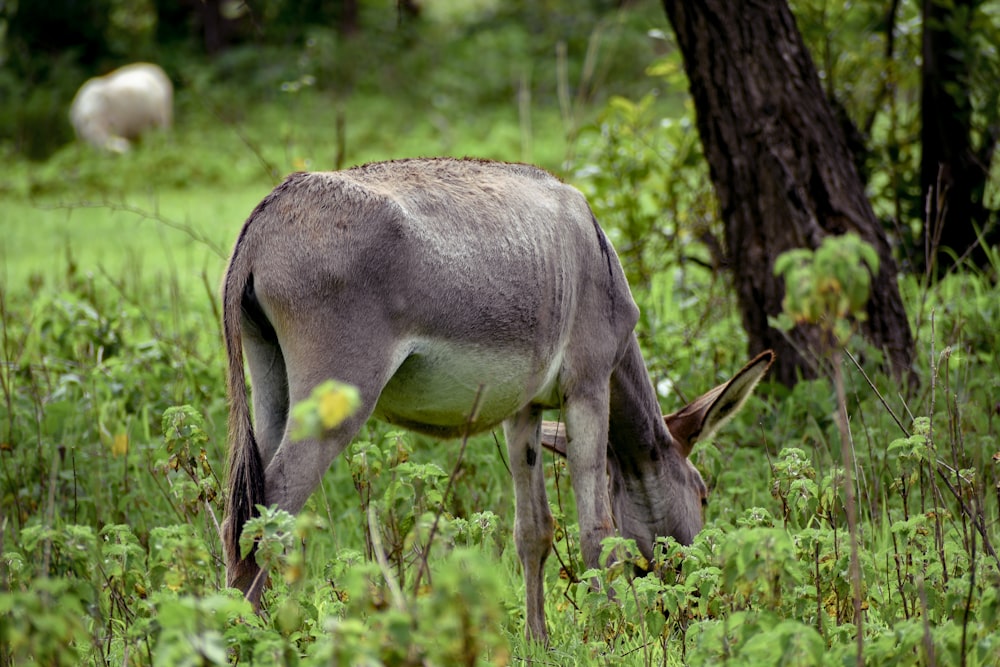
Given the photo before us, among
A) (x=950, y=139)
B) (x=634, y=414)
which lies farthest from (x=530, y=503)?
(x=950, y=139)

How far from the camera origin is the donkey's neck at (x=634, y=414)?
13.9ft

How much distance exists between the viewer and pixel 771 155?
A: 5586mm

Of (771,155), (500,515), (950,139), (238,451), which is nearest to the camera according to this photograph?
(238,451)

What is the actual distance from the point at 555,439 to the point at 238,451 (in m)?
1.53

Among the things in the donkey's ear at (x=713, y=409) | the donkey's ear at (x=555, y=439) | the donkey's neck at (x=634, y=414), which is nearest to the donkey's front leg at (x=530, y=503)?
the donkey's ear at (x=555, y=439)

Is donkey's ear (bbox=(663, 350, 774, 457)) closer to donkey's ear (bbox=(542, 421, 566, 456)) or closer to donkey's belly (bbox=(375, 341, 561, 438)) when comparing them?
donkey's ear (bbox=(542, 421, 566, 456))

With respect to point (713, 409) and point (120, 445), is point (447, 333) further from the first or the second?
point (120, 445)

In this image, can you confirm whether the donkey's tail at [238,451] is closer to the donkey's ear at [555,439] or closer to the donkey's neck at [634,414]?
the donkey's ear at [555,439]

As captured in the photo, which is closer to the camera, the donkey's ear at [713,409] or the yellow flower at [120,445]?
the donkey's ear at [713,409]

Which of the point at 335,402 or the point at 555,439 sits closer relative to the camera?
the point at 335,402

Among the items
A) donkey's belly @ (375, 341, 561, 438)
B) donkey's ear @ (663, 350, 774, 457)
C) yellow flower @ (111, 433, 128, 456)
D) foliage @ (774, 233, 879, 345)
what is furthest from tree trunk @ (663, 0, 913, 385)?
foliage @ (774, 233, 879, 345)

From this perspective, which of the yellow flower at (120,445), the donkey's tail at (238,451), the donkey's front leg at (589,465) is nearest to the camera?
the donkey's tail at (238,451)

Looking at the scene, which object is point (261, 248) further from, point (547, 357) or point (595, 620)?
point (595, 620)

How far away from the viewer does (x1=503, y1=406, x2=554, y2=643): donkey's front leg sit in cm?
409
